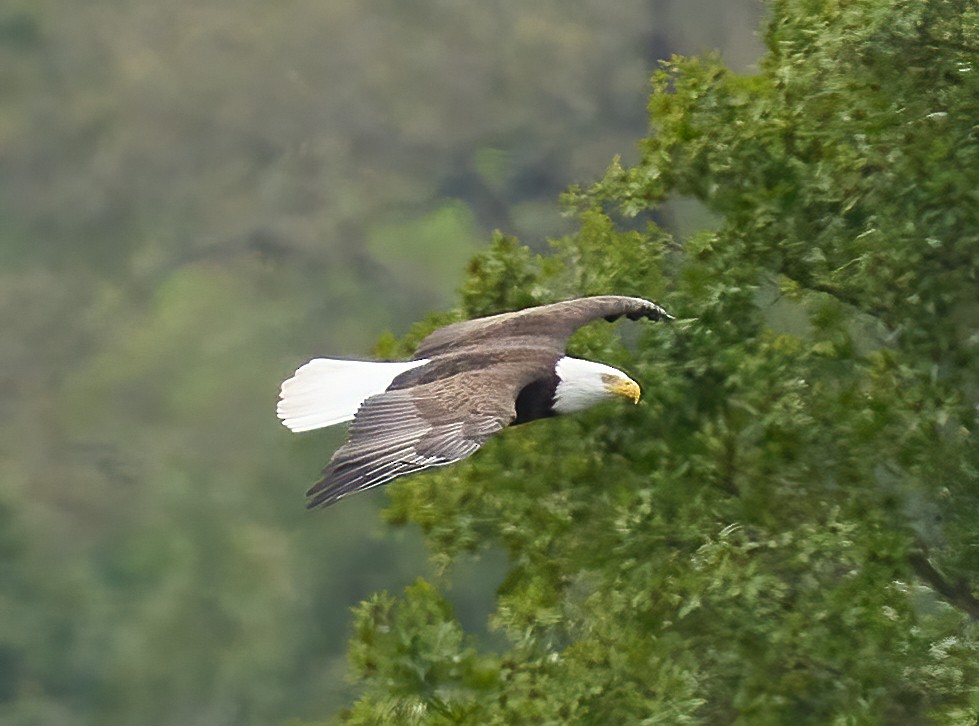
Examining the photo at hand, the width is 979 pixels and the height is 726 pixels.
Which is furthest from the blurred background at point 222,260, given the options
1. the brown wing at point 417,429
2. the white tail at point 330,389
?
the brown wing at point 417,429

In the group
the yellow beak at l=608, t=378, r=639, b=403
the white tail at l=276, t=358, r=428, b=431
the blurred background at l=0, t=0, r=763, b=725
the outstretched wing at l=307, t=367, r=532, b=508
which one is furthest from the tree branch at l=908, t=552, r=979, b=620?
the blurred background at l=0, t=0, r=763, b=725

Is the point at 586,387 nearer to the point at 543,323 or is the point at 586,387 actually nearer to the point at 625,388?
the point at 625,388

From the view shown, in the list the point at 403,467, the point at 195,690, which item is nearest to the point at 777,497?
the point at 403,467

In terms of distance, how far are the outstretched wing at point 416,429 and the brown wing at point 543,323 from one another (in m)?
1.41

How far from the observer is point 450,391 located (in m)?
8.66

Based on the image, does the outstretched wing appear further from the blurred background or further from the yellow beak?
the blurred background

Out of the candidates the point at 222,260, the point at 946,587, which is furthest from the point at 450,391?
the point at 222,260

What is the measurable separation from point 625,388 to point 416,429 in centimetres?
249

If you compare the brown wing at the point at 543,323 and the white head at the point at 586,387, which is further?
the brown wing at the point at 543,323

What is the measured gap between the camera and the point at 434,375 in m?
9.30

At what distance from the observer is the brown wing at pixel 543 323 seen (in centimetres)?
1057

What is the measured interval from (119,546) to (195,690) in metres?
9.69

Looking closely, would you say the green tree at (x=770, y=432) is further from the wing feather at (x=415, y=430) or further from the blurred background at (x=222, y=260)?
the blurred background at (x=222, y=260)

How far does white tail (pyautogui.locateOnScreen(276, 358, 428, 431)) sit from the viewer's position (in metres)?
9.03
